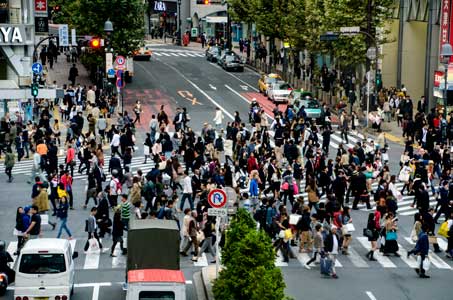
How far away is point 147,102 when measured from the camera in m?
63.9

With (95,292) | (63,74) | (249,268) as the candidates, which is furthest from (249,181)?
(63,74)

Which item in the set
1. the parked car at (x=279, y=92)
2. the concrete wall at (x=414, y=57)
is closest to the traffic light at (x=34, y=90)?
the parked car at (x=279, y=92)

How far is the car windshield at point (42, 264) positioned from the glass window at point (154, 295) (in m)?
2.61

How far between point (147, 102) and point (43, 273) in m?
41.3

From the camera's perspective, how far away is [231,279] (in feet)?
72.3

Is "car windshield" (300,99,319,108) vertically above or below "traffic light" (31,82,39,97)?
below

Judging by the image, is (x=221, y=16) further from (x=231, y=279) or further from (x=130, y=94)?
(x=231, y=279)

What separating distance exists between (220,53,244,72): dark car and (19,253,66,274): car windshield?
2271 inches

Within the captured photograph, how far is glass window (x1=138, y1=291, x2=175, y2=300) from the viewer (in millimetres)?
21578

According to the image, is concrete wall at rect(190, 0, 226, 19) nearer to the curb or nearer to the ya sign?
the ya sign

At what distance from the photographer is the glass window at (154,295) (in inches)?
850

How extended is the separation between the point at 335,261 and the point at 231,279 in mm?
7131

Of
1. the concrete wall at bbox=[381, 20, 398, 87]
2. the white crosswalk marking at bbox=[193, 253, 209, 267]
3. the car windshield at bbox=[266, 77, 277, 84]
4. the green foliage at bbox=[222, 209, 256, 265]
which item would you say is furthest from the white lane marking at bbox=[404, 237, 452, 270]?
the concrete wall at bbox=[381, 20, 398, 87]

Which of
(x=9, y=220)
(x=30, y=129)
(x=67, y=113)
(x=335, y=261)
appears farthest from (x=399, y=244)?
(x=67, y=113)
